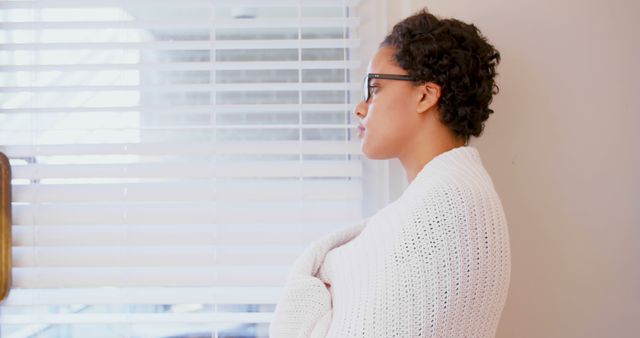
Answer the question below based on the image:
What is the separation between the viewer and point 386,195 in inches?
48.2

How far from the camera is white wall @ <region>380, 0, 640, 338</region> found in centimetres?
115

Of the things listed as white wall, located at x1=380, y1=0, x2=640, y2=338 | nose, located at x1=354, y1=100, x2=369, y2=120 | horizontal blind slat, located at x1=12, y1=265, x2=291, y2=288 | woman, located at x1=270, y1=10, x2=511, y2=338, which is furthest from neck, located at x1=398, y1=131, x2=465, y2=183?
horizontal blind slat, located at x1=12, y1=265, x2=291, y2=288

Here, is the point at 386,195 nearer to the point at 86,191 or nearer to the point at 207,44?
the point at 207,44

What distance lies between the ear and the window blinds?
29 centimetres

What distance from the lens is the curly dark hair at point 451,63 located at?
0.95 m

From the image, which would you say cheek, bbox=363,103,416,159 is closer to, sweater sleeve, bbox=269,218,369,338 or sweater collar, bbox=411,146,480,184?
sweater collar, bbox=411,146,480,184

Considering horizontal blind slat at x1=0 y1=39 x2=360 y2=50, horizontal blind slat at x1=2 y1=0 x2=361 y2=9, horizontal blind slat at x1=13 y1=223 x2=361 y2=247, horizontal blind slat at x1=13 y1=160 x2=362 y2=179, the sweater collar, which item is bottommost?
horizontal blind slat at x1=13 y1=223 x2=361 y2=247

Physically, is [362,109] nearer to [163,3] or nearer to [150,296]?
[163,3]

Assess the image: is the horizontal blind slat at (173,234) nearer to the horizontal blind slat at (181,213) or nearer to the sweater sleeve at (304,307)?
the horizontal blind slat at (181,213)

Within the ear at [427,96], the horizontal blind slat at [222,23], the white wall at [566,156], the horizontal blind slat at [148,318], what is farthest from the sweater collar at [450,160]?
the horizontal blind slat at [148,318]

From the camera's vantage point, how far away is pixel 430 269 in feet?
2.62

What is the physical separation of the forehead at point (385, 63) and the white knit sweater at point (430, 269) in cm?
21

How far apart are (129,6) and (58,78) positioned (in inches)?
10.7

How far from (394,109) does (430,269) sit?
0.33m
